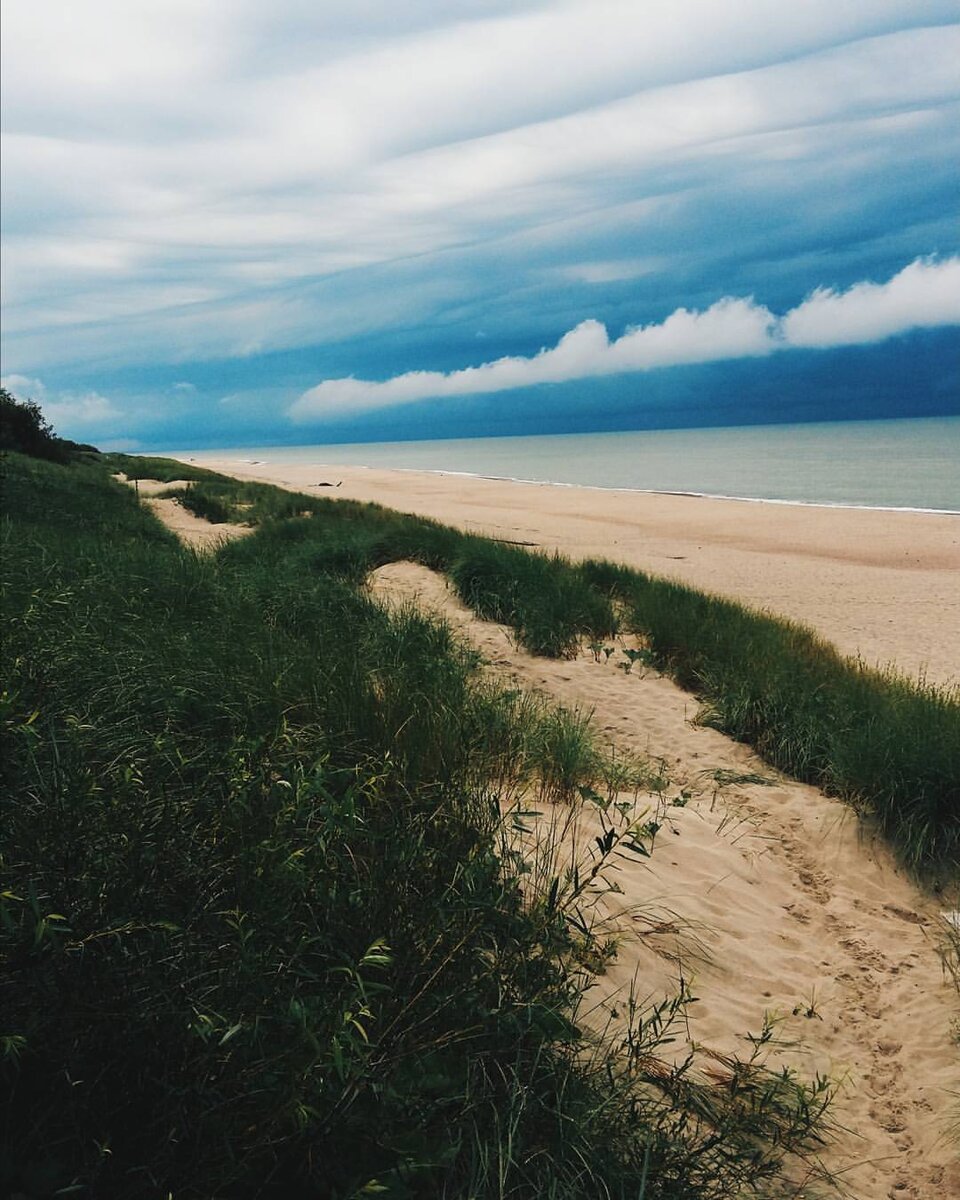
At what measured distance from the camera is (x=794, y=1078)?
3064mm

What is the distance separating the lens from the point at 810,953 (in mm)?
4027

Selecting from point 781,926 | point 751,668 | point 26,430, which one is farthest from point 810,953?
point 26,430

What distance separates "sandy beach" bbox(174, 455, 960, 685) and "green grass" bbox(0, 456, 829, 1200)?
16.1ft

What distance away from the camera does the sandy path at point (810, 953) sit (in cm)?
300

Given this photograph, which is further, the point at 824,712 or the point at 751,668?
the point at 751,668

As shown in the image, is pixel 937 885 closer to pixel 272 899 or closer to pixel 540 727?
pixel 540 727

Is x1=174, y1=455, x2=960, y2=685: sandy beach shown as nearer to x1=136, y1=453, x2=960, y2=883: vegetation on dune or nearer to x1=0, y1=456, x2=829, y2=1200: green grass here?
x1=136, y1=453, x2=960, y2=883: vegetation on dune

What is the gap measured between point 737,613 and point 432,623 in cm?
375

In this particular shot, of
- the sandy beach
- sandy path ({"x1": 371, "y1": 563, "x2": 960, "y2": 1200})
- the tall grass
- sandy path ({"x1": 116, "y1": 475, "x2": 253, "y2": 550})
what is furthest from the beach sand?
sandy path ({"x1": 116, "y1": 475, "x2": 253, "y2": 550})

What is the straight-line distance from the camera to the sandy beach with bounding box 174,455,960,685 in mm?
10945

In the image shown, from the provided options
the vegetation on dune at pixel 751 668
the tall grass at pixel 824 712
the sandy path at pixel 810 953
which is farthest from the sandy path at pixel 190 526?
the sandy path at pixel 810 953

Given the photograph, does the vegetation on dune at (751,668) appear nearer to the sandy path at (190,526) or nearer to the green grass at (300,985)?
the sandy path at (190,526)

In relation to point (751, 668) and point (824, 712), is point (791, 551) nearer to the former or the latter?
point (751, 668)

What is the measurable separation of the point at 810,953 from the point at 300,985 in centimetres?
265
